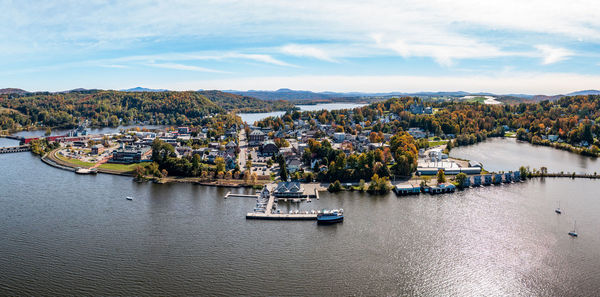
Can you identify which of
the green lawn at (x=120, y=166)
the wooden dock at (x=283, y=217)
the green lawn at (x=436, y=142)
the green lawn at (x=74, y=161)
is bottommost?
the wooden dock at (x=283, y=217)

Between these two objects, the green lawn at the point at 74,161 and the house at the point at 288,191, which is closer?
the house at the point at 288,191

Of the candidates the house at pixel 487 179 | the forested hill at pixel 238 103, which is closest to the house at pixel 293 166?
the house at pixel 487 179

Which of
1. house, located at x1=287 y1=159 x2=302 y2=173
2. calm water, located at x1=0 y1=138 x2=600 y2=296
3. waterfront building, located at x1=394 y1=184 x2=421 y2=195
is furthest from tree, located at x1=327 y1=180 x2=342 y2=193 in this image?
house, located at x1=287 y1=159 x2=302 y2=173

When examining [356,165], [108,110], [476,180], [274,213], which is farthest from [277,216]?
[108,110]

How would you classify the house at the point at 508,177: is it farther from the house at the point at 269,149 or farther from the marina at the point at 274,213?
the house at the point at 269,149

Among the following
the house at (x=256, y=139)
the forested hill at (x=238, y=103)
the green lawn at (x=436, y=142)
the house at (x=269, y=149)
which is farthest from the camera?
the forested hill at (x=238, y=103)

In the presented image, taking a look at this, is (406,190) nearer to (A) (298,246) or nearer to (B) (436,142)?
(A) (298,246)

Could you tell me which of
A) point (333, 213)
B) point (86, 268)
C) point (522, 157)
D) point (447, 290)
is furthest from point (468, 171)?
point (86, 268)
